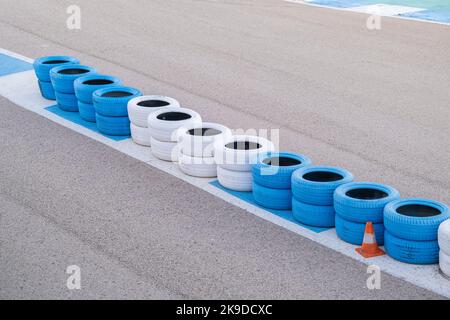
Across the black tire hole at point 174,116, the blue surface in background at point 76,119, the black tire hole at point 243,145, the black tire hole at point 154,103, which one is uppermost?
the black tire hole at point 154,103

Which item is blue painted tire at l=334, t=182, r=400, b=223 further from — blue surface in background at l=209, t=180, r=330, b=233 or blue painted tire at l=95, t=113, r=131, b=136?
blue painted tire at l=95, t=113, r=131, b=136

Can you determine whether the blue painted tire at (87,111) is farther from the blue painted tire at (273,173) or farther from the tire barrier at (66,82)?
the blue painted tire at (273,173)

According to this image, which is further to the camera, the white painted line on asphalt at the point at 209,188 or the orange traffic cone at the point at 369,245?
the orange traffic cone at the point at 369,245

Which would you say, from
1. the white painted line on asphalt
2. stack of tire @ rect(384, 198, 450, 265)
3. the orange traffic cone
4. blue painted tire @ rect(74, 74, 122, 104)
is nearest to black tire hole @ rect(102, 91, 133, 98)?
blue painted tire @ rect(74, 74, 122, 104)

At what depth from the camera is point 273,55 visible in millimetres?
15094

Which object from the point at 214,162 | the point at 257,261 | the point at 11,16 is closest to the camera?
the point at 257,261

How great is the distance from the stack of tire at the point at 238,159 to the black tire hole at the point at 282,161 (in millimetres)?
154

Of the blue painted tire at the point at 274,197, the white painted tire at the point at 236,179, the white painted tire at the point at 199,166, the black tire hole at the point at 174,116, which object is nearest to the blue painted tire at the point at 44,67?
the black tire hole at the point at 174,116

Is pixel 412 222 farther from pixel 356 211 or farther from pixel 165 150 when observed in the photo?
pixel 165 150

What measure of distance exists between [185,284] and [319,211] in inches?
71.2

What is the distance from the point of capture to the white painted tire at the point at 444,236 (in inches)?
278

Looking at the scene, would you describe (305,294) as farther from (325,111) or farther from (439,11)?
(439,11)

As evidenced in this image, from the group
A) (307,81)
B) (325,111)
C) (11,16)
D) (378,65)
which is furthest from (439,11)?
(11,16)

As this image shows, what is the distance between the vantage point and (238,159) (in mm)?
9055
